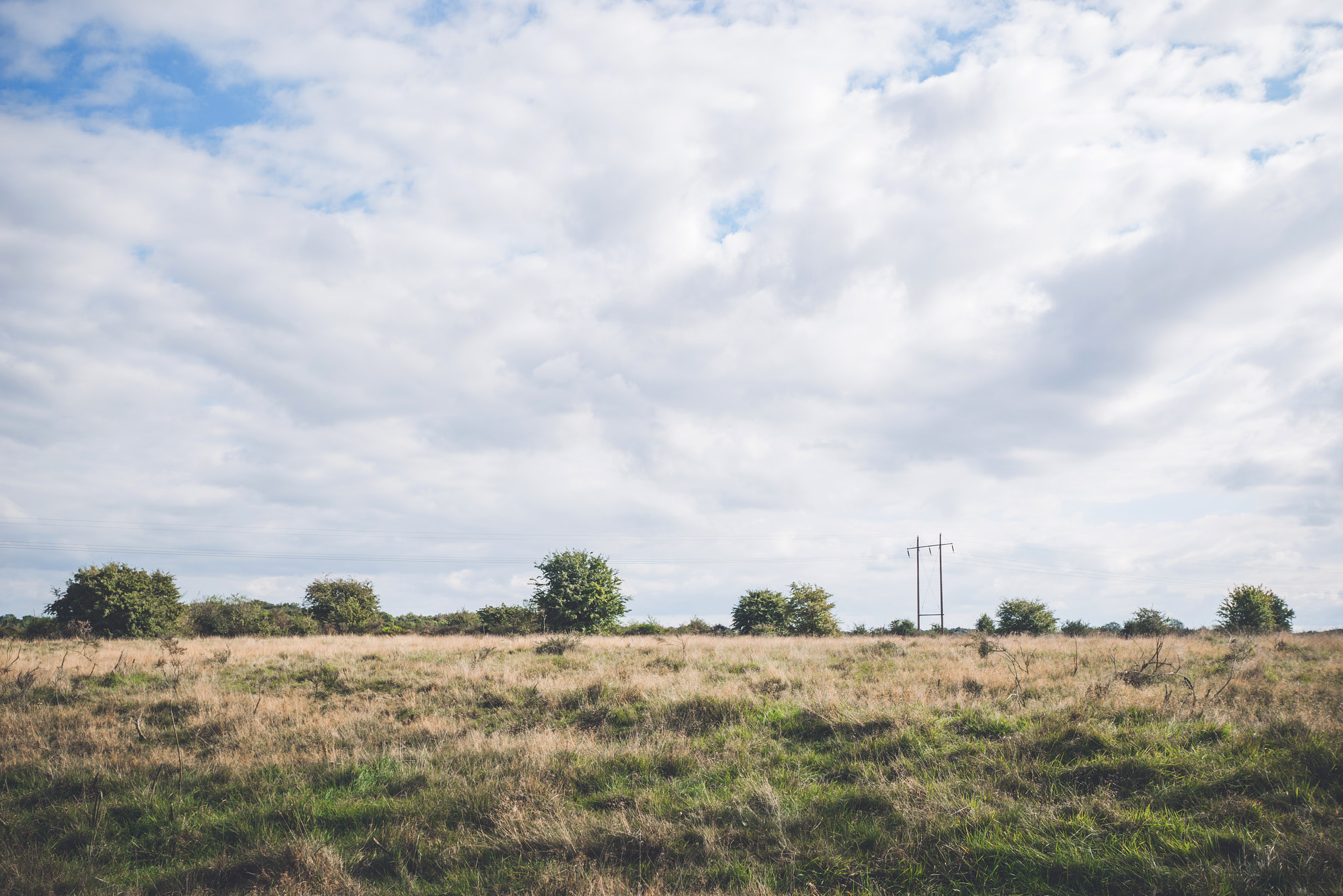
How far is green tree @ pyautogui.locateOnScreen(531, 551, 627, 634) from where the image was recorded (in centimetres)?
3975

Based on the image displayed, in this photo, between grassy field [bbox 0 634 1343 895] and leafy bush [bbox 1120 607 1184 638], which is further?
leafy bush [bbox 1120 607 1184 638]

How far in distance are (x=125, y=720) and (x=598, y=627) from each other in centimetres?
2882

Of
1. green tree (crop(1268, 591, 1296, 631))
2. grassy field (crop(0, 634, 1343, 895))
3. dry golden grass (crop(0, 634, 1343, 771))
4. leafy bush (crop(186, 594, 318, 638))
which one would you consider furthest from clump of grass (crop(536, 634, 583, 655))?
green tree (crop(1268, 591, 1296, 631))

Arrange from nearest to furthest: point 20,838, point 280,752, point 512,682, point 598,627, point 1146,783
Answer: point 1146,783, point 20,838, point 280,752, point 512,682, point 598,627

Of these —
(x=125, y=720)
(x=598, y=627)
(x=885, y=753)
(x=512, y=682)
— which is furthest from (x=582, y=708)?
(x=598, y=627)

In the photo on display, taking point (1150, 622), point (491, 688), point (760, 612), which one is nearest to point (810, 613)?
point (760, 612)

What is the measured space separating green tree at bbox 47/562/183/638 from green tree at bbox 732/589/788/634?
123 feet

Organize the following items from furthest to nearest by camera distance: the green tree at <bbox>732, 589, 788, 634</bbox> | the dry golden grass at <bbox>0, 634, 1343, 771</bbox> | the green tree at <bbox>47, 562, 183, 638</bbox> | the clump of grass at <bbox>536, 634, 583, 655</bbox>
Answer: the green tree at <bbox>732, 589, 788, 634</bbox>, the green tree at <bbox>47, 562, 183, 638</bbox>, the clump of grass at <bbox>536, 634, 583, 655</bbox>, the dry golden grass at <bbox>0, 634, 1343, 771</bbox>

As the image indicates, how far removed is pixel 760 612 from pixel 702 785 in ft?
145

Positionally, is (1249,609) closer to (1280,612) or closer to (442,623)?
(1280,612)

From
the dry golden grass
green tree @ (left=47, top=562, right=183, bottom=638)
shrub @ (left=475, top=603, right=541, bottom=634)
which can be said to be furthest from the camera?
shrub @ (left=475, top=603, right=541, bottom=634)

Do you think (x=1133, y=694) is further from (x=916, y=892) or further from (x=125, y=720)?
(x=125, y=720)

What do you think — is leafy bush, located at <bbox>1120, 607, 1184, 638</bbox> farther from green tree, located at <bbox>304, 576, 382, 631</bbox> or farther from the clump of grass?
green tree, located at <bbox>304, 576, 382, 631</bbox>

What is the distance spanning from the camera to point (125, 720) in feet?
40.7
